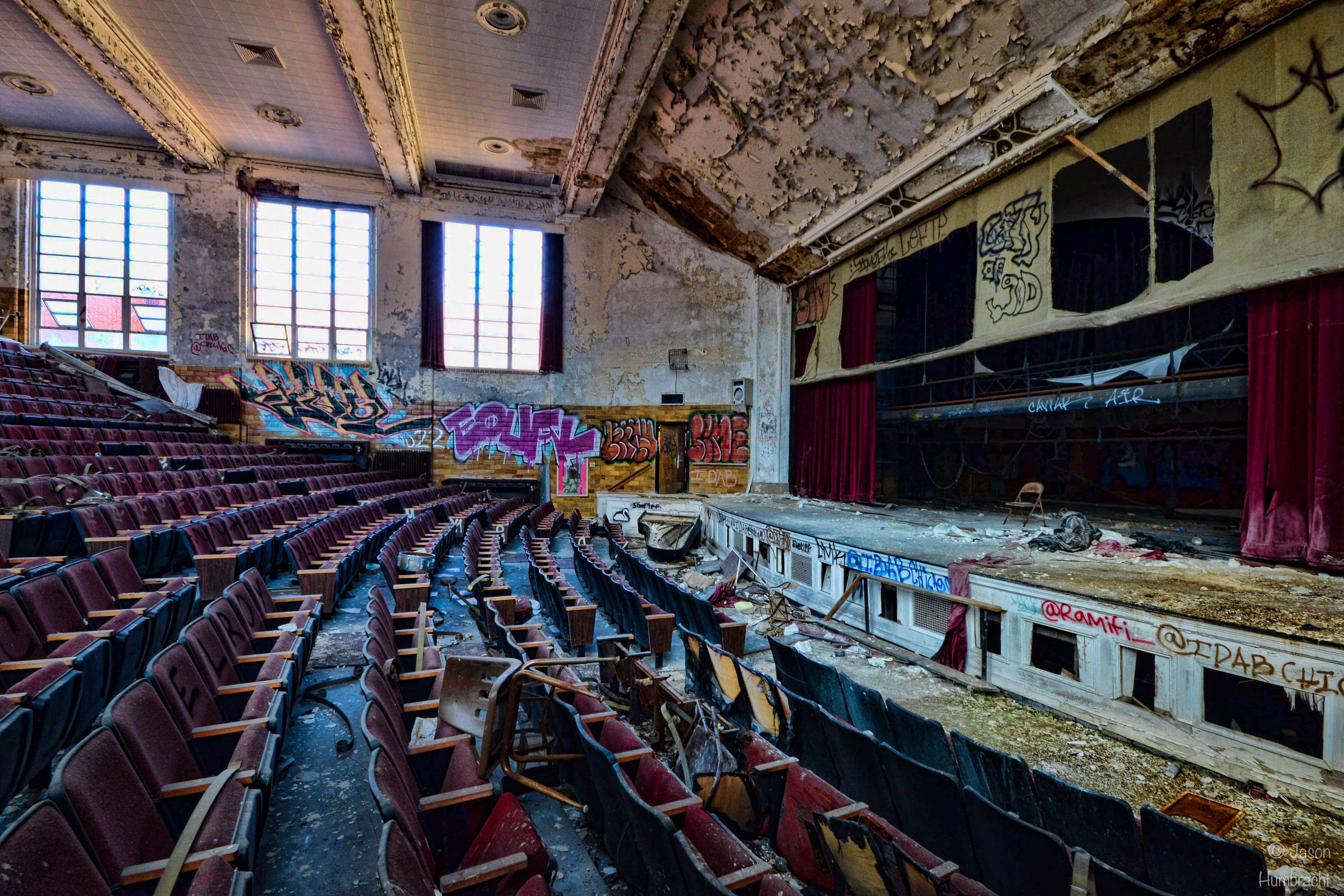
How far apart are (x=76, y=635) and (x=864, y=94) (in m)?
7.00

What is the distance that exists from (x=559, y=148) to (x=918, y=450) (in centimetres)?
746

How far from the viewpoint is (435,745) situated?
1.75 metres

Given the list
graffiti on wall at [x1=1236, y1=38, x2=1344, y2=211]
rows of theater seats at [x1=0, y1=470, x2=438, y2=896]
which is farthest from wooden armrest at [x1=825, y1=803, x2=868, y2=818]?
graffiti on wall at [x1=1236, y1=38, x2=1344, y2=211]

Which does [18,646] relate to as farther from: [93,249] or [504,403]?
[93,249]

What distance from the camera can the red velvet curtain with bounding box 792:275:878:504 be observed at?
821cm

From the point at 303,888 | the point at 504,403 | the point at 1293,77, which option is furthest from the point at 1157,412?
the point at 504,403

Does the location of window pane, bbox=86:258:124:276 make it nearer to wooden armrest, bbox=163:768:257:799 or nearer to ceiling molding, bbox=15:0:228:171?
ceiling molding, bbox=15:0:228:171

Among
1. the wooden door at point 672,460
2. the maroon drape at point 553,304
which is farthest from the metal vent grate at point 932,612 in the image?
the maroon drape at point 553,304

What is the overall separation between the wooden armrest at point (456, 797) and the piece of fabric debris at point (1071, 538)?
4.36 metres

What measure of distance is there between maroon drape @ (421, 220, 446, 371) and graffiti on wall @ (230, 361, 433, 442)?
94cm

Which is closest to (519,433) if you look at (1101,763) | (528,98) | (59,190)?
(528,98)

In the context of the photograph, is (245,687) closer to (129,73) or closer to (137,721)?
(137,721)

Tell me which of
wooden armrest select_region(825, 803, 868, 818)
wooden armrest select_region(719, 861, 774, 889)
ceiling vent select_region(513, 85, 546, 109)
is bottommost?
wooden armrest select_region(825, 803, 868, 818)

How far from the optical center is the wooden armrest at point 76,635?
77.4 inches
